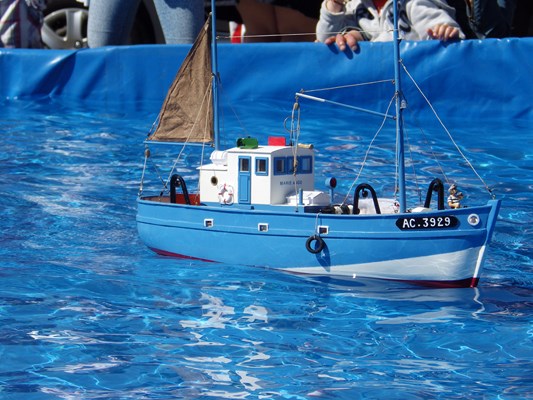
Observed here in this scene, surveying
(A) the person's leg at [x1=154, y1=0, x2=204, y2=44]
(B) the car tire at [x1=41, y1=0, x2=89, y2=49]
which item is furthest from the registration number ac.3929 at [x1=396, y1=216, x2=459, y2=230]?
(B) the car tire at [x1=41, y1=0, x2=89, y2=49]

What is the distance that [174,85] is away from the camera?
10.9 m

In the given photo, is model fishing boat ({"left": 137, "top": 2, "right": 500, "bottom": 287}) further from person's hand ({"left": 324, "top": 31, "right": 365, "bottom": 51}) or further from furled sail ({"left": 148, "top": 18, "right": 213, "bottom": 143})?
person's hand ({"left": 324, "top": 31, "right": 365, "bottom": 51})

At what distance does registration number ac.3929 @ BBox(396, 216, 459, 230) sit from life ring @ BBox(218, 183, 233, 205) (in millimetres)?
1625

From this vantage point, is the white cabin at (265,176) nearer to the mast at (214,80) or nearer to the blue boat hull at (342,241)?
the blue boat hull at (342,241)

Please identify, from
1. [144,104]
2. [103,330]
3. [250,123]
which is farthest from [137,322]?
[144,104]

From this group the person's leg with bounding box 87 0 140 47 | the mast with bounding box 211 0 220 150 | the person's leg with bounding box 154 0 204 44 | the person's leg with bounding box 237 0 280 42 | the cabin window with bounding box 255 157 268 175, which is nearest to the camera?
the cabin window with bounding box 255 157 268 175

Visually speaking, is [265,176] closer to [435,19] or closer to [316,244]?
[316,244]

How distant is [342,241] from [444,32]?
6.74 meters

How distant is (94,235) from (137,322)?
2.82m

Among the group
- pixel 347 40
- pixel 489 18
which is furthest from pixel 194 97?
pixel 489 18

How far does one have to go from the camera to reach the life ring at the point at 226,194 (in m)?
10.1

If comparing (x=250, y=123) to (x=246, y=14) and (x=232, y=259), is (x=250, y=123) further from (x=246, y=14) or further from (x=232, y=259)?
(x=232, y=259)

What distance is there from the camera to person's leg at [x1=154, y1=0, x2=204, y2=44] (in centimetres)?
1702

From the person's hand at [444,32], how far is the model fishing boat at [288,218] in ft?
17.7
